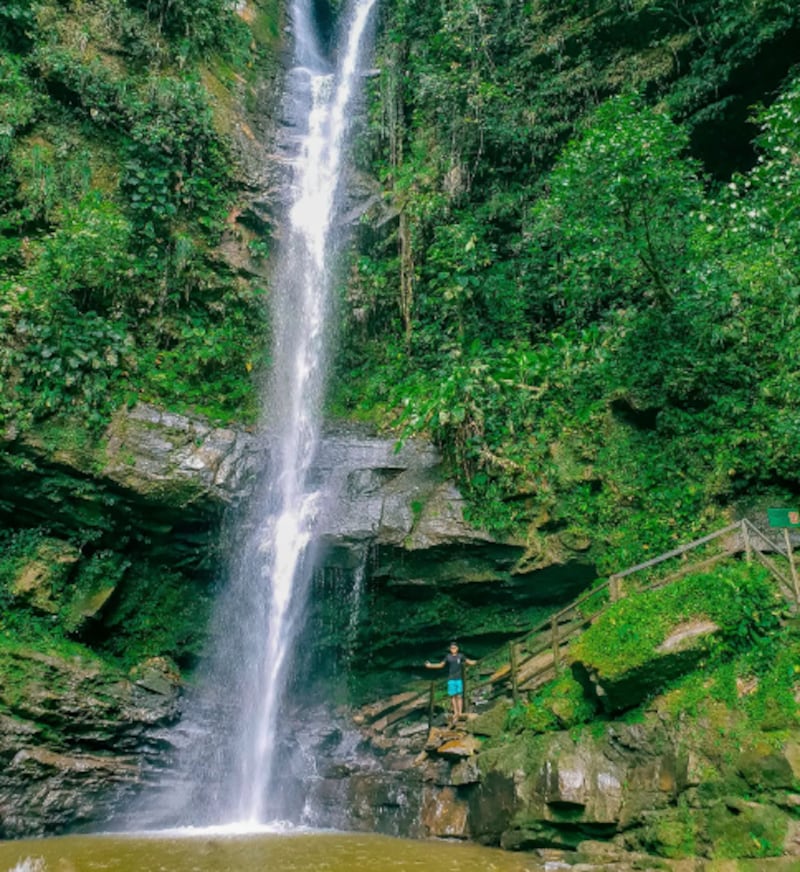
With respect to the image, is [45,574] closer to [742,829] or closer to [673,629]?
[673,629]

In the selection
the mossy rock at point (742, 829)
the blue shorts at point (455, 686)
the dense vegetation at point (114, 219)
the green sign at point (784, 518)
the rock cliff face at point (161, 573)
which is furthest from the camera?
the dense vegetation at point (114, 219)

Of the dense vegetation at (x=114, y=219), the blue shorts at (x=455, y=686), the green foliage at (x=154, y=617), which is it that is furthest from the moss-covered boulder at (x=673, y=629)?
the dense vegetation at (x=114, y=219)

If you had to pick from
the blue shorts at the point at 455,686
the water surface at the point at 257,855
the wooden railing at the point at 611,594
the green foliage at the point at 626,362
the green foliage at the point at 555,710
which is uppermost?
the green foliage at the point at 626,362

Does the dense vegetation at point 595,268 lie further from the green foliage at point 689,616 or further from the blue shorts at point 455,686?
the green foliage at point 689,616

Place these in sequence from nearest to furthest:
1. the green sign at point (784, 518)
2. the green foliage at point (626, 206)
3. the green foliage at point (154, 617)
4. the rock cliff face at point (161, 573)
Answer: the green sign at point (784, 518)
the rock cliff face at point (161, 573)
the green foliage at point (626, 206)
the green foliage at point (154, 617)

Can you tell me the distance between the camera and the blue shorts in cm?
981

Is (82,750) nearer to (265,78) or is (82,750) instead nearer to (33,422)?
(33,422)

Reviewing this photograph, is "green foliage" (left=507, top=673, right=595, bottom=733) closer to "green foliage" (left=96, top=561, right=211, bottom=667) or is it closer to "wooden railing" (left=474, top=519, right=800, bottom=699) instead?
"wooden railing" (left=474, top=519, right=800, bottom=699)

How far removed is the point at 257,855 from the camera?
279 inches

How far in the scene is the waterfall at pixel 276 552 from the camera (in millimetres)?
10820

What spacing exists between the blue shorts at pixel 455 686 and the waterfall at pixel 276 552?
317cm

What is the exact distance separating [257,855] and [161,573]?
22.2 ft

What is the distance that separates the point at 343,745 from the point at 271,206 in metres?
12.6

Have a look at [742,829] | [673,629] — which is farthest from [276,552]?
[742,829]
